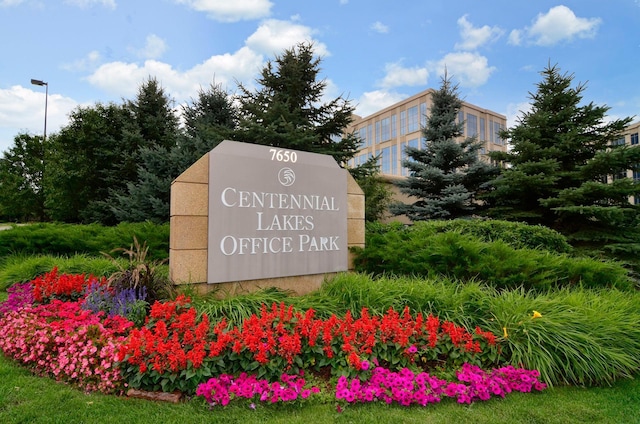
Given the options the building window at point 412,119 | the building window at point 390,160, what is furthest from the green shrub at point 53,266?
the building window at point 390,160

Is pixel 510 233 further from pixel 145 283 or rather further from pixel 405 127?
pixel 405 127

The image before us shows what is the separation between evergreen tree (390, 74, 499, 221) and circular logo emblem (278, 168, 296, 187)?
21.5 feet

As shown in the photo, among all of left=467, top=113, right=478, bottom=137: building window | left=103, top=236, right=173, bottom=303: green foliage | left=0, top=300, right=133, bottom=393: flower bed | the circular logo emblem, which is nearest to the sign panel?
the circular logo emblem

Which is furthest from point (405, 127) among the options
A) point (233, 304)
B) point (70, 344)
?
point (70, 344)

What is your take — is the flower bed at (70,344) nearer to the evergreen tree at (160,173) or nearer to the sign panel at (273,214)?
the sign panel at (273,214)

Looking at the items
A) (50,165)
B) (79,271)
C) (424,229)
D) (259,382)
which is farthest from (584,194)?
(50,165)

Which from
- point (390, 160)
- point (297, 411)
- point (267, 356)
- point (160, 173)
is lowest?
point (297, 411)

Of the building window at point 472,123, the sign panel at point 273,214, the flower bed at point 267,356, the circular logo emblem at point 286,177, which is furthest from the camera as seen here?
the building window at point 472,123

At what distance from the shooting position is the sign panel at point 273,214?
424 centimetres

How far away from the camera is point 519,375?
2820 mm

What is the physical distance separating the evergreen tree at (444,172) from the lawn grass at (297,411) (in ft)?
25.9

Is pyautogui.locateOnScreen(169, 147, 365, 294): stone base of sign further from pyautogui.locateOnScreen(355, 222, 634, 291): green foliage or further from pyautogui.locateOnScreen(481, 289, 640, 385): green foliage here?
pyautogui.locateOnScreen(481, 289, 640, 385): green foliage

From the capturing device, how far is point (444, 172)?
11398mm

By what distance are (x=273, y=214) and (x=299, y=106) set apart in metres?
7.17
